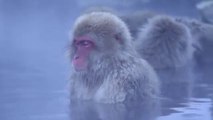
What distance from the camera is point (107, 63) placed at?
4641 millimetres

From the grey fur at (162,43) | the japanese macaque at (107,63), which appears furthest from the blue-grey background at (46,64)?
the grey fur at (162,43)

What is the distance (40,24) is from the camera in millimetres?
10414

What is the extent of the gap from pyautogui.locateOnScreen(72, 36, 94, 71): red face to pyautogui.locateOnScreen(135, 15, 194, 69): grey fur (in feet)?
5.11

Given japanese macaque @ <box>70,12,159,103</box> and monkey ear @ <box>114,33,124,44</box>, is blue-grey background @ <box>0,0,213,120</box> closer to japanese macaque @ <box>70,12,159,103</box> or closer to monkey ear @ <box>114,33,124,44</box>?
japanese macaque @ <box>70,12,159,103</box>

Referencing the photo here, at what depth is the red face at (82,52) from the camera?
15.2 feet

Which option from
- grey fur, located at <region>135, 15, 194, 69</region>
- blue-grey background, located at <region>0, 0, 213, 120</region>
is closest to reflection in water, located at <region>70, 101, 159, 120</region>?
blue-grey background, located at <region>0, 0, 213, 120</region>

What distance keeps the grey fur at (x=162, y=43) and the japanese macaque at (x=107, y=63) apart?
1471 mm

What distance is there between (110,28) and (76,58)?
306mm

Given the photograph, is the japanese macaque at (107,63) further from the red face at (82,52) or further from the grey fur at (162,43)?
the grey fur at (162,43)

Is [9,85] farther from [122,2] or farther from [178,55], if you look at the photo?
[122,2]

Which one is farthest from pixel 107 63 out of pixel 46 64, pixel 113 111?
pixel 46 64

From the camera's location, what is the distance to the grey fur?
6.21 m

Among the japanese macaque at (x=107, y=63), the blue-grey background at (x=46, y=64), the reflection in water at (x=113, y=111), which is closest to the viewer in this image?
the reflection in water at (x=113, y=111)

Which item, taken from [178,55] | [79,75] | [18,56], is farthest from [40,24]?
[79,75]
